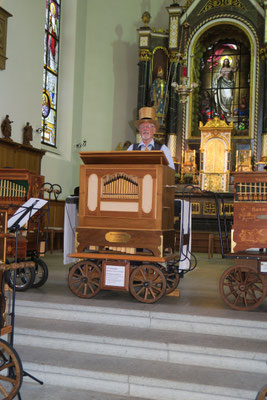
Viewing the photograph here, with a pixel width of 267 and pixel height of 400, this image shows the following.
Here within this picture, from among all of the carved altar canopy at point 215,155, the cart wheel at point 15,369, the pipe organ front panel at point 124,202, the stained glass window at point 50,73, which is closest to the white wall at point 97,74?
the stained glass window at point 50,73

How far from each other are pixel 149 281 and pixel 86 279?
26.6 inches

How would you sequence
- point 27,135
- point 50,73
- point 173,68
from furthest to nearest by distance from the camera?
point 50,73
point 173,68
point 27,135

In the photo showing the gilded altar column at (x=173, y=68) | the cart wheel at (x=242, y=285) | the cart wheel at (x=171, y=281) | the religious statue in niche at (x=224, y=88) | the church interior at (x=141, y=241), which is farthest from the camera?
the religious statue in niche at (x=224, y=88)

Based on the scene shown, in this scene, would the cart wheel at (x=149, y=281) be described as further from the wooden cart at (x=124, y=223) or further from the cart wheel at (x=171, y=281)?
the cart wheel at (x=171, y=281)

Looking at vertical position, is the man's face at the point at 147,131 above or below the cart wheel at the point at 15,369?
above

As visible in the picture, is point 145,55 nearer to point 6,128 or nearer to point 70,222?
point 6,128

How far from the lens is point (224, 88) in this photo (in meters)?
13.4

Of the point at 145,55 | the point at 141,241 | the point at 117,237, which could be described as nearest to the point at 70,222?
the point at 117,237

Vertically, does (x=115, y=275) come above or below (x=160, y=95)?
below

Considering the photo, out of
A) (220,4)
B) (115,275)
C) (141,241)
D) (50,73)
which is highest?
(220,4)

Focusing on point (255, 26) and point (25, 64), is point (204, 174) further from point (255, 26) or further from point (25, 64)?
point (25, 64)

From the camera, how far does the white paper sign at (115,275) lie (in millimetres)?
5188

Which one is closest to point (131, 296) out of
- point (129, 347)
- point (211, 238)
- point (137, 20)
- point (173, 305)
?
point (173, 305)

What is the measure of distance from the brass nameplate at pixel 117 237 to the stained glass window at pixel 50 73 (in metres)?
7.70
